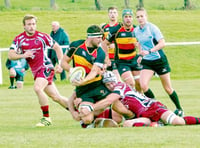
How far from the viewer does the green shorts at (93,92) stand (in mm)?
12836

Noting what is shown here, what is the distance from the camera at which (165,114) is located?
12188 millimetres

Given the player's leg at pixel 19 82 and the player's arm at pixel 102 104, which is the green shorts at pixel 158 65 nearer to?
the player's arm at pixel 102 104

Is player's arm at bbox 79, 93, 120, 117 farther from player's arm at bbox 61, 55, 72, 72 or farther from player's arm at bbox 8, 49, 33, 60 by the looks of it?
player's arm at bbox 8, 49, 33, 60

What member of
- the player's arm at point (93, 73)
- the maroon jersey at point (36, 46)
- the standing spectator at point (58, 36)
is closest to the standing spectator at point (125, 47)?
the maroon jersey at point (36, 46)

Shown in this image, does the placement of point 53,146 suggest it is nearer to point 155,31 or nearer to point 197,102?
point 155,31

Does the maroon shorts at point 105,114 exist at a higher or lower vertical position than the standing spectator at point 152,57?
lower

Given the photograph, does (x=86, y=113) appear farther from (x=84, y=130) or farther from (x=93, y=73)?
(x=84, y=130)

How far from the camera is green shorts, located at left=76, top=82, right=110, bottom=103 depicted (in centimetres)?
1284

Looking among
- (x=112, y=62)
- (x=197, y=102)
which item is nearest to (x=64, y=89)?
(x=112, y=62)

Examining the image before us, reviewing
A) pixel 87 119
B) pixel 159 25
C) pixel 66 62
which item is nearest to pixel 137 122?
pixel 87 119

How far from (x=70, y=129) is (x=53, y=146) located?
238cm

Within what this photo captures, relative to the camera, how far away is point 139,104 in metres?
12.6

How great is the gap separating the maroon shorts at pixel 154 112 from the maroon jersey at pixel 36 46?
265 centimetres

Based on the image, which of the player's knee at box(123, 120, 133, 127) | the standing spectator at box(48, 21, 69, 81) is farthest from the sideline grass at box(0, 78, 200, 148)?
the standing spectator at box(48, 21, 69, 81)
